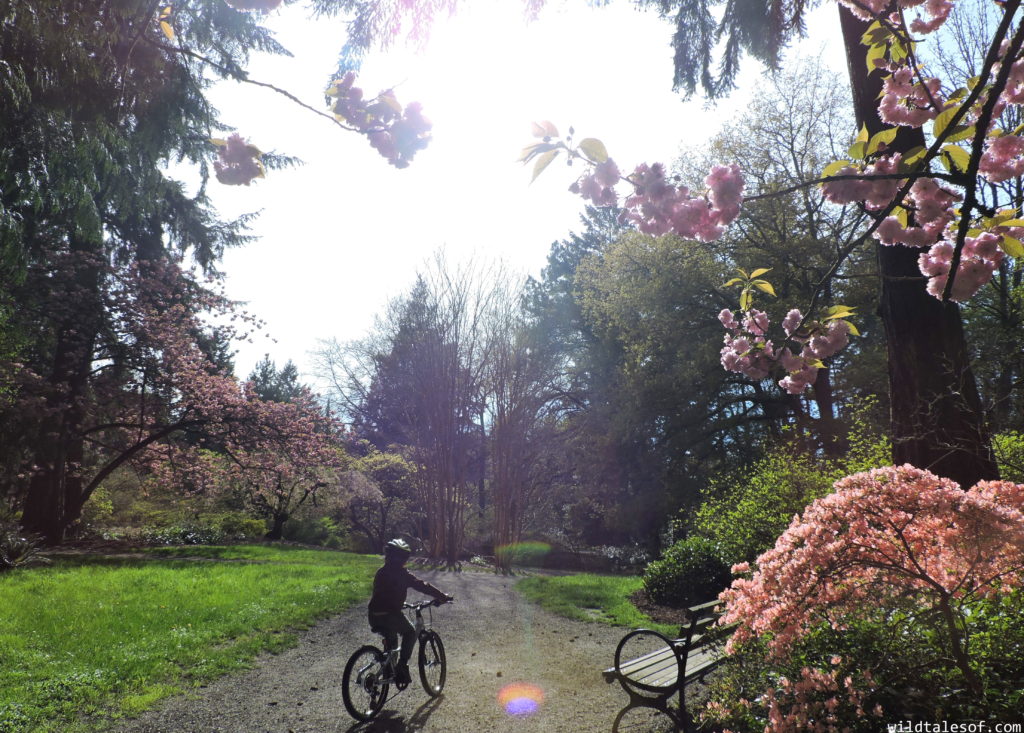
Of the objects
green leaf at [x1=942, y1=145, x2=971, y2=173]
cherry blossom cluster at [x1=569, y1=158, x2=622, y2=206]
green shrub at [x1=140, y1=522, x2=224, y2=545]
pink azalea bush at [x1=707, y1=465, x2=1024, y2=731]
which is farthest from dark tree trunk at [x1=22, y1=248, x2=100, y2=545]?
green leaf at [x1=942, y1=145, x2=971, y2=173]

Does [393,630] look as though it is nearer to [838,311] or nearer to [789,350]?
[789,350]

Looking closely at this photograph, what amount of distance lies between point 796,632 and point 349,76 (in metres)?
3.33

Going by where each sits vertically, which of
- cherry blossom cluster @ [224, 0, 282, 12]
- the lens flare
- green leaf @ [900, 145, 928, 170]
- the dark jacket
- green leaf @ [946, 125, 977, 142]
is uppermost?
cherry blossom cluster @ [224, 0, 282, 12]

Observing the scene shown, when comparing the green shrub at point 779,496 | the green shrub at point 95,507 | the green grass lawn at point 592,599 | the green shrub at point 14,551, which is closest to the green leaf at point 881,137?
the green shrub at point 779,496

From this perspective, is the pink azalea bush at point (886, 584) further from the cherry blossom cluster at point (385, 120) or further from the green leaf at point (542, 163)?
the cherry blossom cluster at point (385, 120)

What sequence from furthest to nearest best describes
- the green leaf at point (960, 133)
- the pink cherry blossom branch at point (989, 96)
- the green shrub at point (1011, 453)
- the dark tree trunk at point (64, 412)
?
the dark tree trunk at point (64, 412), the green shrub at point (1011, 453), the green leaf at point (960, 133), the pink cherry blossom branch at point (989, 96)

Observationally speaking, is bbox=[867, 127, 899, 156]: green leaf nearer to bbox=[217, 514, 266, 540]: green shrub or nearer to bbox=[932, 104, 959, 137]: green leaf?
bbox=[932, 104, 959, 137]: green leaf

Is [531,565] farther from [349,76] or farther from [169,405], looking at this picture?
[349,76]

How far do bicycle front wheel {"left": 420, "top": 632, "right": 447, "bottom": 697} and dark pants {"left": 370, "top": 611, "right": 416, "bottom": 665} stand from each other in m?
0.25

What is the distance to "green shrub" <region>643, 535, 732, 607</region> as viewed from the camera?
9711 mm

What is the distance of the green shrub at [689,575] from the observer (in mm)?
9711

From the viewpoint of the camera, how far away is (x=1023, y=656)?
2.56 metres

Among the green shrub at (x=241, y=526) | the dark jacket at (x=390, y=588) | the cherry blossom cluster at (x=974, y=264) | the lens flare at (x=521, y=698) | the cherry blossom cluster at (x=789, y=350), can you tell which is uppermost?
the cherry blossom cluster at (x=974, y=264)

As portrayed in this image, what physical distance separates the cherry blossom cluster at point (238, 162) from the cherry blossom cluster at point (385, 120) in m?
0.45
